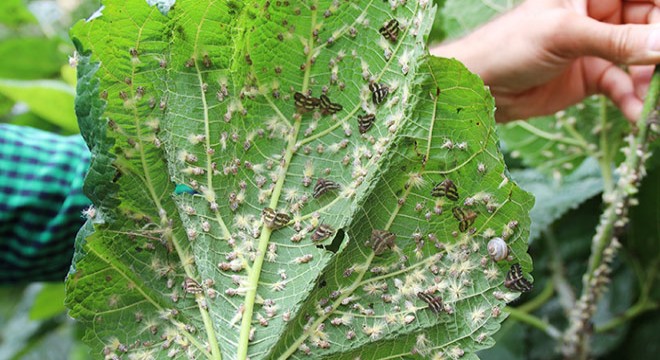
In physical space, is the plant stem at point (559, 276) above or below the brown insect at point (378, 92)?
below

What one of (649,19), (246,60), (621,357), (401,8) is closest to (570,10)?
(649,19)

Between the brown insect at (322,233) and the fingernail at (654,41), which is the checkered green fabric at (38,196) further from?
the fingernail at (654,41)

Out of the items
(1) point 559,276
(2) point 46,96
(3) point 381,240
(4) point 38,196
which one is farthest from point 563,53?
(2) point 46,96

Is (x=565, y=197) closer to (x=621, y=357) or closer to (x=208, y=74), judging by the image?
(x=621, y=357)

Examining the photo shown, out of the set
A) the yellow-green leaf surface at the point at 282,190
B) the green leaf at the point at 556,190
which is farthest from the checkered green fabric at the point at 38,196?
the green leaf at the point at 556,190

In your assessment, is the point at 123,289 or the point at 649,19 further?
the point at 649,19

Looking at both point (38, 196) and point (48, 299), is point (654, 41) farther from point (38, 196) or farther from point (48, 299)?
point (48, 299)
